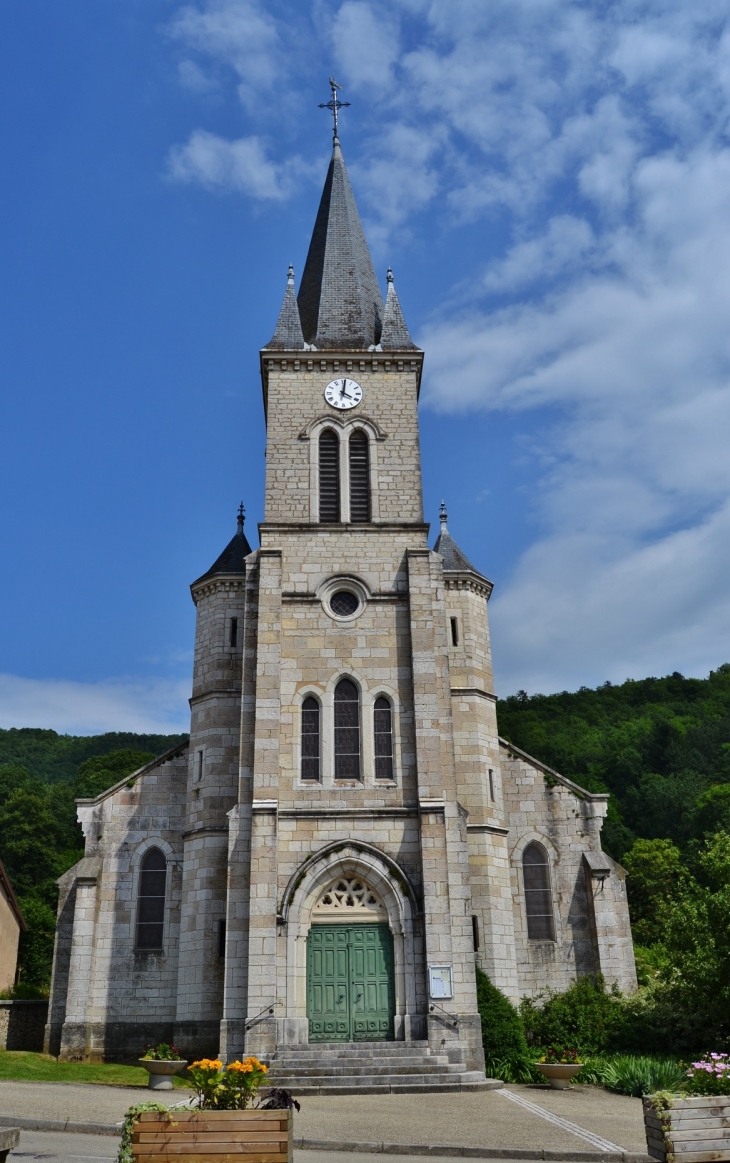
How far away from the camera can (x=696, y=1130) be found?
10.2 meters

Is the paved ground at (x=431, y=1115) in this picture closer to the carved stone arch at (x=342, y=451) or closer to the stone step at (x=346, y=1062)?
the stone step at (x=346, y=1062)

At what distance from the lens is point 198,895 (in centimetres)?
2536

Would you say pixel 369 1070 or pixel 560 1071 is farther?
pixel 369 1070

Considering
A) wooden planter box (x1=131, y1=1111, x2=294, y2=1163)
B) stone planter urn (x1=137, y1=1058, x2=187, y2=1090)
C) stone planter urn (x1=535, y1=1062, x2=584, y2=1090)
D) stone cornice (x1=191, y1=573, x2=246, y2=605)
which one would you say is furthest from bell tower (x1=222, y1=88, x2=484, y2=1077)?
wooden planter box (x1=131, y1=1111, x2=294, y2=1163)

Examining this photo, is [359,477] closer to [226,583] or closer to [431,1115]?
[226,583]

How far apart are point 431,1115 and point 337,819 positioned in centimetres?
857

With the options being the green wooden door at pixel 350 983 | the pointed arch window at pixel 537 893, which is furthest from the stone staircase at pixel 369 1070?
the pointed arch window at pixel 537 893

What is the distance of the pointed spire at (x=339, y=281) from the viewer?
30.3 m

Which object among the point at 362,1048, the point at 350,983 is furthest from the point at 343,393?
the point at 362,1048

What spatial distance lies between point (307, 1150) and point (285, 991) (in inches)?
372

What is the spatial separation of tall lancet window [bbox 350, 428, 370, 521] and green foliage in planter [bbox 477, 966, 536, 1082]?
12.6 meters

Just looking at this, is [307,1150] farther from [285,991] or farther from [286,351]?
[286,351]

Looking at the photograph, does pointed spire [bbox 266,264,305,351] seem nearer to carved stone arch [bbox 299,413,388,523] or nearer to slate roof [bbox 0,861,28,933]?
carved stone arch [bbox 299,413,388,523]

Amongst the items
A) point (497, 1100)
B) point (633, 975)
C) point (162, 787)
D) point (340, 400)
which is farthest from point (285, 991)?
point (340, 400)
